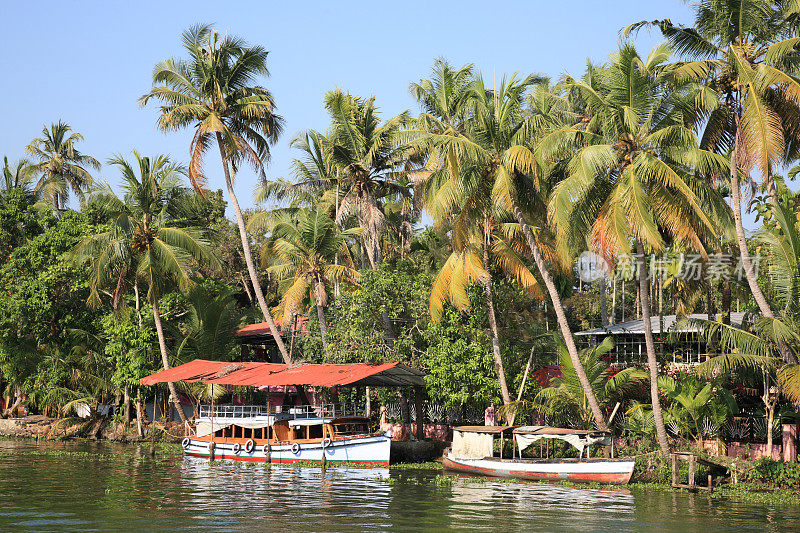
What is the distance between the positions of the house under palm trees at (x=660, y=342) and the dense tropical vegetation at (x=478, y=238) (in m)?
0.53

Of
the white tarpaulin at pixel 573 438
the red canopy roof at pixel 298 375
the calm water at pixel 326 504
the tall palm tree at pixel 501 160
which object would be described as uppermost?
the tall palm tree at pixel 501 160

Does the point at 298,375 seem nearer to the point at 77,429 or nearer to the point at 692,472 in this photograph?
the point at 692,472

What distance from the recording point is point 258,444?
31.9 meters

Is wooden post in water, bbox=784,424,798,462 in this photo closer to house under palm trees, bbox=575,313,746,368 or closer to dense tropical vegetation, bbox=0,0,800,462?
dense tropical vegetation, bbox=0,0,800,462

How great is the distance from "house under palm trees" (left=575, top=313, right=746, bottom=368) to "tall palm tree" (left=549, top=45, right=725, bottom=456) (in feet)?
22.5

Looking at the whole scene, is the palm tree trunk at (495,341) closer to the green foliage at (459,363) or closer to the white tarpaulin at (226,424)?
the green foliage at (459,363)

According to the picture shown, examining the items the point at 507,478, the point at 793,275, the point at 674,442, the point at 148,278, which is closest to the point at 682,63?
the point at 793,275

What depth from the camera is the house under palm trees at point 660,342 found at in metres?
31.9

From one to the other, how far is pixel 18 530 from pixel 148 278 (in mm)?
22941

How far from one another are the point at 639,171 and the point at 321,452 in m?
15.2

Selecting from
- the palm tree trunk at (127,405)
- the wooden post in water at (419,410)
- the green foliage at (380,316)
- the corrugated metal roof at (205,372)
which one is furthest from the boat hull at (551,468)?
the palm tree trunk at (127,405)

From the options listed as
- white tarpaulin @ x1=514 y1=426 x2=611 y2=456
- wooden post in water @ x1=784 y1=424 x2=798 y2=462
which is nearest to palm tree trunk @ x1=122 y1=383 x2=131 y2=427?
white tarpaulin @ x1=514 y1=426 x2=611 y2=456

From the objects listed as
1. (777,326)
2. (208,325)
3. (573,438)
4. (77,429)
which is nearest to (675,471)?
(573,438)

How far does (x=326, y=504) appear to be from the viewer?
20484mm
